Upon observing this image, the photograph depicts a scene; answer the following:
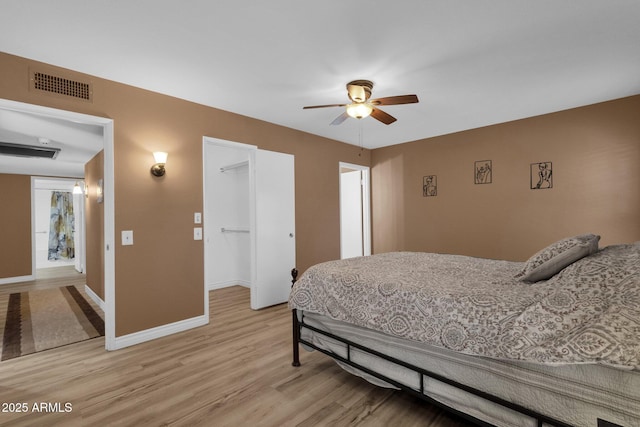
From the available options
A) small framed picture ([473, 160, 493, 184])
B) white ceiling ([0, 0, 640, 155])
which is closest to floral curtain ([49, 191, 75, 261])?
white ceiling ([0, 0, 640, 155])

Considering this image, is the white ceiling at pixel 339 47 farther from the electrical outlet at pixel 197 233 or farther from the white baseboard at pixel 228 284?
the white baseboard at pixel 228 284

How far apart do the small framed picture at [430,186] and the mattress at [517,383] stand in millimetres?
3611

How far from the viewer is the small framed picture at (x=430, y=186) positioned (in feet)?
16.7

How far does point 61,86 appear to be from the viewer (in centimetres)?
268

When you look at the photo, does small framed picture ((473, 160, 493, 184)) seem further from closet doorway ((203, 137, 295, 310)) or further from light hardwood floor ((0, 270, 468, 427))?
light hardwood floor ((0, 270, 468, 427))

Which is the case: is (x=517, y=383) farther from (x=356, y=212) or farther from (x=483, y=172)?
(x=356, y=212)

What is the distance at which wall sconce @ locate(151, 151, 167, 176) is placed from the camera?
316 centimetres

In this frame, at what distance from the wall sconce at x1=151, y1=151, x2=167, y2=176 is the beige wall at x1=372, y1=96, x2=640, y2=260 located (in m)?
3.89

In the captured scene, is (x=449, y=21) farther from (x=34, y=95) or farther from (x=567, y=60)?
(x=34, y=95)

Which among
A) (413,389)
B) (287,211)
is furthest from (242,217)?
(413,389)

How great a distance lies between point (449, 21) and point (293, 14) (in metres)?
1.08

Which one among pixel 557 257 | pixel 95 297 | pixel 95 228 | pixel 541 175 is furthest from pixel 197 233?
pixel 541 175

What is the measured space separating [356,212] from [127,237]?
4.18m

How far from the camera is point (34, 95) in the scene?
100 inches
